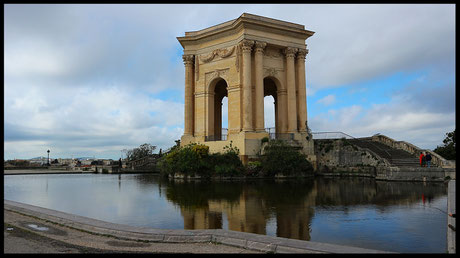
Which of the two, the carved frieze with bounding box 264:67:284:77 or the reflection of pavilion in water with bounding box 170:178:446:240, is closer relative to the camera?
the reflection of pavilion in water with bounding box 170:178:446:240

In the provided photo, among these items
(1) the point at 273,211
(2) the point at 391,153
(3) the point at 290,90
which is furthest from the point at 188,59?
(1) the point at 273,211

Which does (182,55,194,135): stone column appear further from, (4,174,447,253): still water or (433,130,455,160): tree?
(433,130,455,160): tree

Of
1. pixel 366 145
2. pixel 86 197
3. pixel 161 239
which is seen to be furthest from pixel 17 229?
pixel 366 145

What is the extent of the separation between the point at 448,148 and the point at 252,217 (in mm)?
28665

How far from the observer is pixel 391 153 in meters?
30.0

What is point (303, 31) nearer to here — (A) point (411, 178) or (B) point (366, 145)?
(B) point (366, 145)

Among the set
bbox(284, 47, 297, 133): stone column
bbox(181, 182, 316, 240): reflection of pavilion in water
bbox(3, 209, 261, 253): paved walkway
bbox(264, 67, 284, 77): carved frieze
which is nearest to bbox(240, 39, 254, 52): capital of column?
bbox(264, 67, 284, 77): carved frieze

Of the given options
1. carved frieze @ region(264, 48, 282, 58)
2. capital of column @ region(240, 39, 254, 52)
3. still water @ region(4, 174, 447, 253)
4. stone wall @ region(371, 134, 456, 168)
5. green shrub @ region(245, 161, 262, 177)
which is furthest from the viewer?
carved frieze @ region(264, 48, 282, 58)

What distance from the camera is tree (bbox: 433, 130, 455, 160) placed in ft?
98.7

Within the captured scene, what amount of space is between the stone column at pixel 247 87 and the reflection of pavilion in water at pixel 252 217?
16.1m

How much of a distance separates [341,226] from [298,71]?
84.4 ft

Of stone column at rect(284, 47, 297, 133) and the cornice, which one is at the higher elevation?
the cornice

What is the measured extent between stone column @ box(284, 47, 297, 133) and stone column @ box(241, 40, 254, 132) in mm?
4336

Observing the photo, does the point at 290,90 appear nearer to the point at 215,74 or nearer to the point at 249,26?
the point at 249,26
